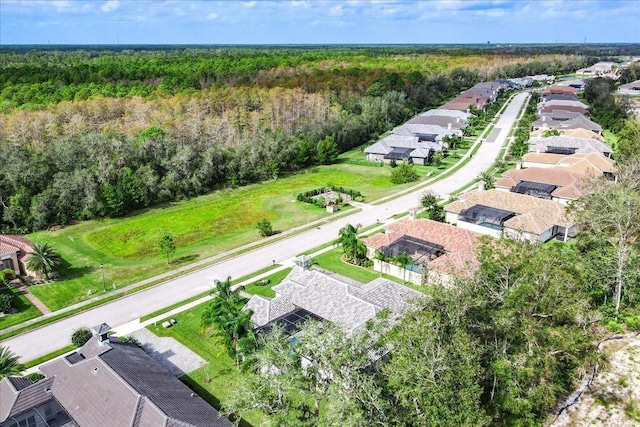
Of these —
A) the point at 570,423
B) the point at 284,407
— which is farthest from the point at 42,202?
the point at 570,423

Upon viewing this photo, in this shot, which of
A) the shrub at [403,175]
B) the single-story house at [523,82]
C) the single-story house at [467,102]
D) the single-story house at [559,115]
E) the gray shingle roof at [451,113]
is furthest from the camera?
the single-story house at [523,82]

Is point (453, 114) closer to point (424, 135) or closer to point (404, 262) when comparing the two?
point (424, 135)

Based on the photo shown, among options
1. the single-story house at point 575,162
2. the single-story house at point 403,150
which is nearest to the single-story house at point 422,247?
the single-story house at point 575,162

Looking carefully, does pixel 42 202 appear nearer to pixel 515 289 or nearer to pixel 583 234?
pixel 515 289

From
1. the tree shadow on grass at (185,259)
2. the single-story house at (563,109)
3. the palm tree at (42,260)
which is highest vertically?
the single-story house at (563,109)

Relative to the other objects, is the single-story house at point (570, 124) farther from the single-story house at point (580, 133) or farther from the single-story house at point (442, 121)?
the single-story house at point (442, 121)

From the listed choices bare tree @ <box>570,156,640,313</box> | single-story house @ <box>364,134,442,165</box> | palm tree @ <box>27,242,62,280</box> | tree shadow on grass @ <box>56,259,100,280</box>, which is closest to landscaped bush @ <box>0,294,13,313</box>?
palm tree @ <box>27,242,62,280</box>

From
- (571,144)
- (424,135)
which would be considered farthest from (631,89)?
(424,135)
